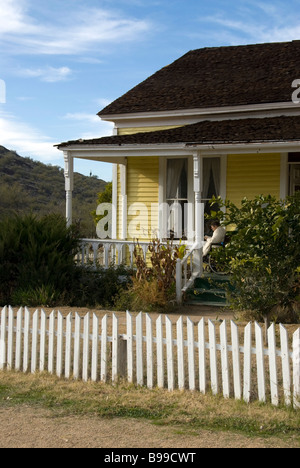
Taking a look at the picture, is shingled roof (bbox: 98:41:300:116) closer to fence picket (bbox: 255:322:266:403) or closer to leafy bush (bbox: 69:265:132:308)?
leafy bush (bbox: 69:265:132:308)

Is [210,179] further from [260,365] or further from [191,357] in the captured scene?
[260,365]

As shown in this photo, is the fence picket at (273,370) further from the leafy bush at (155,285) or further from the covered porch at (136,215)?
the covered porch at (136,215)

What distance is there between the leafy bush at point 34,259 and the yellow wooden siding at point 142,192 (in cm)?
338

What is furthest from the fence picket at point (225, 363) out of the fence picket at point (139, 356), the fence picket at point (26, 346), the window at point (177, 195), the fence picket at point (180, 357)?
the window at point (177, 195)

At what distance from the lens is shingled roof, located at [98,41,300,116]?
16.0 metres

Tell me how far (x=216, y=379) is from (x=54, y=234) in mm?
7527

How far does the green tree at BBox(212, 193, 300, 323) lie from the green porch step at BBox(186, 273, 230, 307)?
303 cm

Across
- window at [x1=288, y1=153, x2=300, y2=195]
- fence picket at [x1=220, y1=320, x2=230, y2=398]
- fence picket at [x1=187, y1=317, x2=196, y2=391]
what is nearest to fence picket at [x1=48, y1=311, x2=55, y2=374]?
fence picket at [x1=187, y1=317, x2=196, y2=391]

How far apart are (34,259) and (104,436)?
26.0ft

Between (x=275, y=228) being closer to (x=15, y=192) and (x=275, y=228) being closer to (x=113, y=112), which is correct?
(x=113, y=112)

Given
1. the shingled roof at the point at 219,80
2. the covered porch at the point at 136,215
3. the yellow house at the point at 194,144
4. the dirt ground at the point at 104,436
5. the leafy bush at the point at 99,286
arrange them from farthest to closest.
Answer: the shingled roof at the point at 219,80 → the covered porch at the point at 136,215 → the yellow house at the point at 194,144 → the leafy bush at the point at 99,286 → the dirt ground at the point at 104,436

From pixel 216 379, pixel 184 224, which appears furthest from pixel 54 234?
pixel 216 379

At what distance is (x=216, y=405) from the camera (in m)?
6.36

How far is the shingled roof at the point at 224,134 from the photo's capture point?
13.1m
